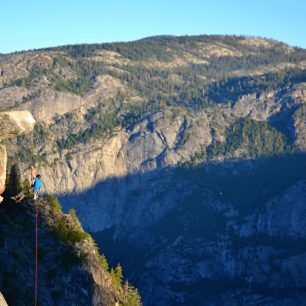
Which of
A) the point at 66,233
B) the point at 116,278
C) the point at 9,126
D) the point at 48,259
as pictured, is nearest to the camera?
the point at 9,126

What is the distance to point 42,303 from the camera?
79.0m

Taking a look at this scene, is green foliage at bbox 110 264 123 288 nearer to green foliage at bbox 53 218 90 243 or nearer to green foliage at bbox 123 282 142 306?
green foliage at bbox 123 282 142 306

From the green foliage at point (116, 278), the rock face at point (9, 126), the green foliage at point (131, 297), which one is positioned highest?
the rock face at point (9, 126)

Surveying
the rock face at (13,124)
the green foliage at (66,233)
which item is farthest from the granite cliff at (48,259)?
the rock face at (13,124)

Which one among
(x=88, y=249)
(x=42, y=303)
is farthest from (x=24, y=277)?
(x=88, y=249)

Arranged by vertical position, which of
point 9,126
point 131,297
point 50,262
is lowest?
point 131,297

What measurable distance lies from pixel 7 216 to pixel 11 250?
546 centimetres

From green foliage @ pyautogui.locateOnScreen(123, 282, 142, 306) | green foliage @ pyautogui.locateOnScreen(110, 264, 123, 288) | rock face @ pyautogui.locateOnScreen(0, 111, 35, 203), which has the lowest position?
green foliage @ pyautogui.locateOnScreen(123, 282, 142, 306)

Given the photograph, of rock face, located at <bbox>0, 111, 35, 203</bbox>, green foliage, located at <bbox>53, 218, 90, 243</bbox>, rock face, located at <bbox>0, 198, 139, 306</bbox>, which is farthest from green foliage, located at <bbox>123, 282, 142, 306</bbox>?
rock face, located at <bbox>0, 111, 35, 203</bbox>

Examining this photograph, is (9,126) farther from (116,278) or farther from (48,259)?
(116,278)

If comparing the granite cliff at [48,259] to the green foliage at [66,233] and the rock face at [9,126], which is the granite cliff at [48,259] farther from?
the rock face at [9,126]

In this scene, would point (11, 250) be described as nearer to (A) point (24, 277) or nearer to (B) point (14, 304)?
(A) point (24, 277)

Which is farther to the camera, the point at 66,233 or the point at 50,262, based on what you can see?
the point at 66,233

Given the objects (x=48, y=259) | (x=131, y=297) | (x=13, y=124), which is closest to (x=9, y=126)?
(x=13, y=124)
